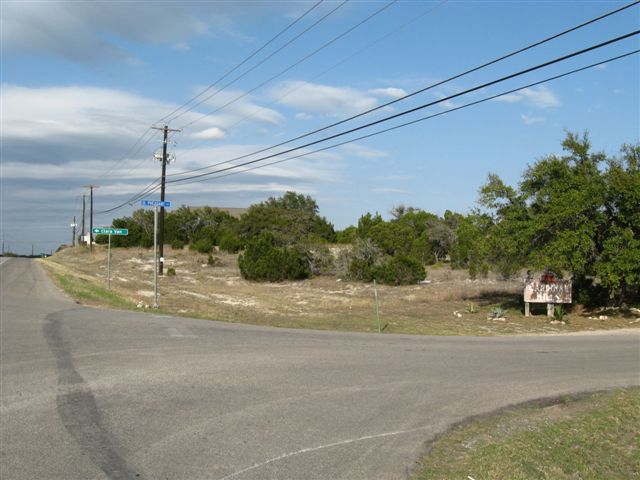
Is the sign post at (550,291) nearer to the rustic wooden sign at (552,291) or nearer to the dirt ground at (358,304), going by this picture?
the rustic wooden sign at (552,291)

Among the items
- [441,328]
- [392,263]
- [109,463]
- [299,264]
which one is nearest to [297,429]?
[109,463]

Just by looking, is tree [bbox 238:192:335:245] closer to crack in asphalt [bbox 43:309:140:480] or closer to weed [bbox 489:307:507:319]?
weed [bbox 489:307:507:319]

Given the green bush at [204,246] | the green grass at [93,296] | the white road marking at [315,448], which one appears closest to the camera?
the white road marking at [315,448]

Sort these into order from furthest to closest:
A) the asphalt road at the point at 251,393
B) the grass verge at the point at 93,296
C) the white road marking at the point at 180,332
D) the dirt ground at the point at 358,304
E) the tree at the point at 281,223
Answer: the tree at the point at 281,223
the grass verge at the point at 93,296
the dirt ground at the point at 358,304
the white road marking at the point at 180,332
the asphalt road at the point at 251,393

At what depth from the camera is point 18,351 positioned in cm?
1192

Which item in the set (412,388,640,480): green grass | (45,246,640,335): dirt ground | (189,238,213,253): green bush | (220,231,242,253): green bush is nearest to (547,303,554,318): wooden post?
(45,246,640,335): dirt ground

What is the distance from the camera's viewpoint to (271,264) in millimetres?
43469

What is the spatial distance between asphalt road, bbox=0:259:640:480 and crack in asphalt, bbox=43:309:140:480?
0.07 ft

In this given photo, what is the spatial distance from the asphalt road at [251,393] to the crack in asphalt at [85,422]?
0.02 meters

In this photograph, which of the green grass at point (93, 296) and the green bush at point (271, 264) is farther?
the green bush at point (271, 264)

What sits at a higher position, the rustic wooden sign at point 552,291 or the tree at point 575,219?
the tree at point 575,219

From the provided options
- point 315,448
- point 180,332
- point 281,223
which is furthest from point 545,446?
point 281,223

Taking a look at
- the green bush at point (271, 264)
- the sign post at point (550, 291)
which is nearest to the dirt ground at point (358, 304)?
the sign post at point (550, 291)

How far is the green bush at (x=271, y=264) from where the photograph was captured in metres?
43.5
